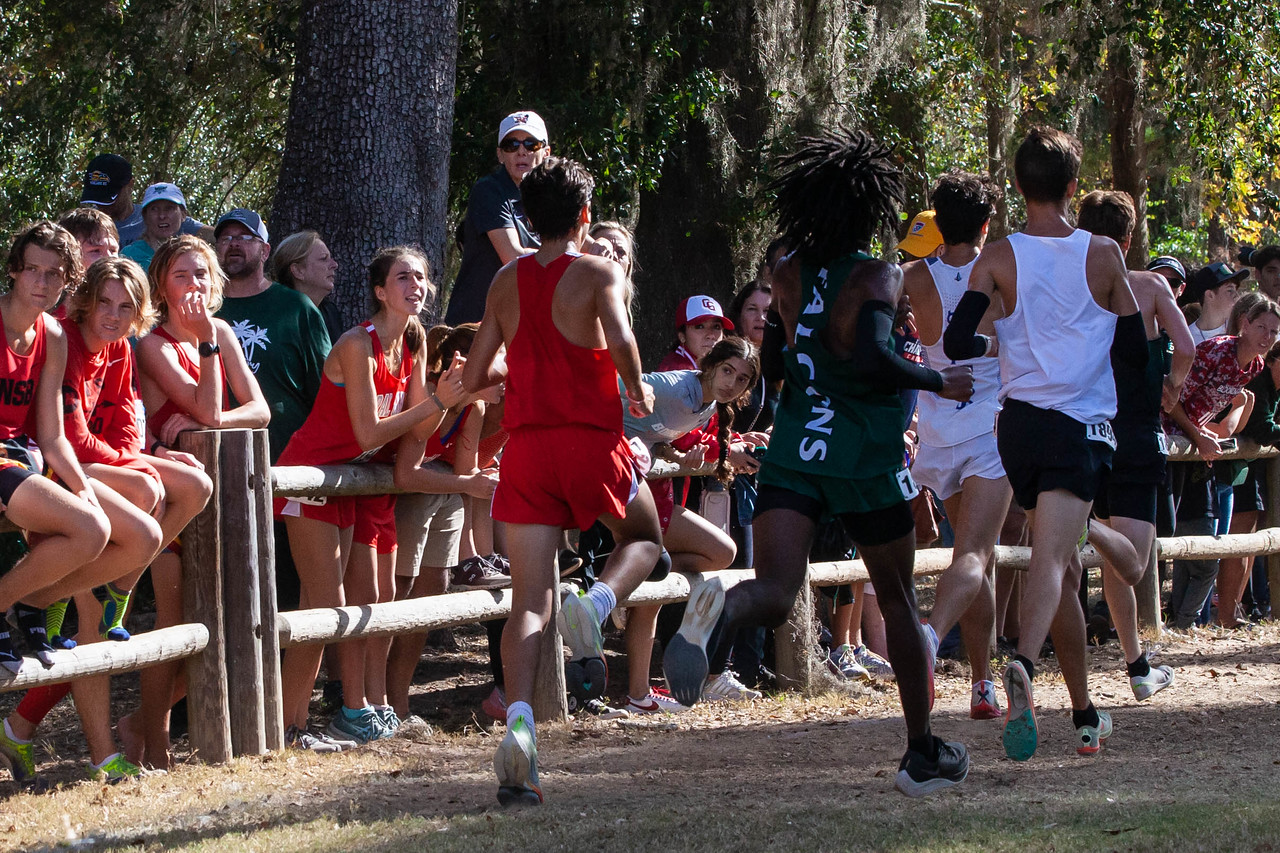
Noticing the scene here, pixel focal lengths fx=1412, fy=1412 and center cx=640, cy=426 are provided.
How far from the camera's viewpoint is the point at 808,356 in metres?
4.48

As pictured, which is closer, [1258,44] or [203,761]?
[203,761]

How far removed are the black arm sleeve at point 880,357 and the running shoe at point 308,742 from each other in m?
2.82

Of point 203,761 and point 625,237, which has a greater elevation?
point 625,237

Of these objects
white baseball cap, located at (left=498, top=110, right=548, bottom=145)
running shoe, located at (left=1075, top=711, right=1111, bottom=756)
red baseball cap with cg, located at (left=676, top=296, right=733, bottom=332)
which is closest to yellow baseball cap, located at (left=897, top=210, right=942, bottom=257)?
red baseball cap with cg, located at (left=676, top=296, right=733, bottom=332)

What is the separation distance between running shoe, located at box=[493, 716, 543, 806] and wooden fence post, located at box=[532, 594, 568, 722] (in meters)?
1.96

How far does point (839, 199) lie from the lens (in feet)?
14.8

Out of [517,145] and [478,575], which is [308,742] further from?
[517,145]

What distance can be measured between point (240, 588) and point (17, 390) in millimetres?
1172

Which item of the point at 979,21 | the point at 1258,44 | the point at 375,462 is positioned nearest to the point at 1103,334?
the point at 375,462

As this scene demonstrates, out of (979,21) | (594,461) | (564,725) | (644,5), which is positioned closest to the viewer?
(594,461)

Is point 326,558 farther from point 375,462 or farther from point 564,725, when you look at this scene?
point 564,725

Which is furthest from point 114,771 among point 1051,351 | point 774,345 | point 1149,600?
point 1149,600

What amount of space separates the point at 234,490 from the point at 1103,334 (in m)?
3.35

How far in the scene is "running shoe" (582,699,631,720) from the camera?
6734 mm
